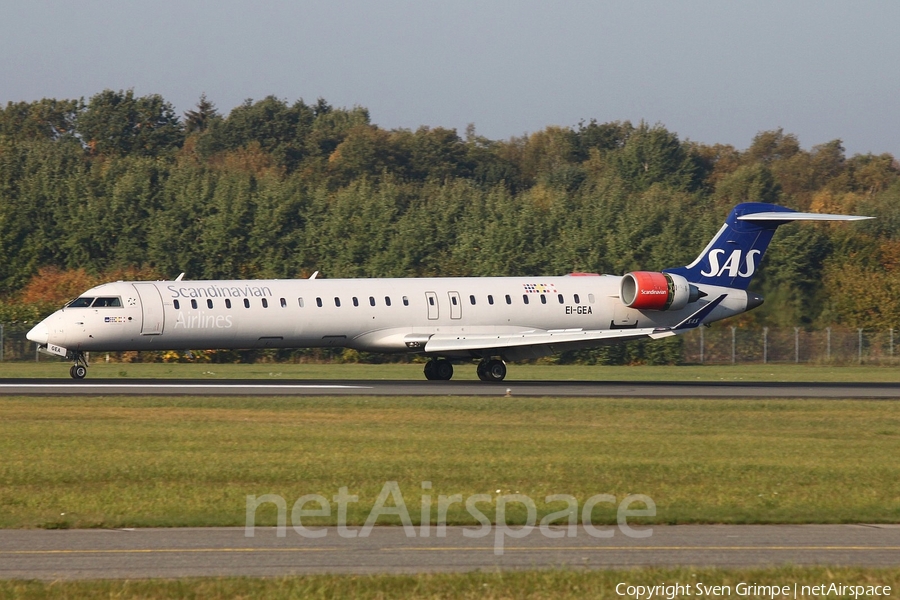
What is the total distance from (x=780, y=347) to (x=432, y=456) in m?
38.9

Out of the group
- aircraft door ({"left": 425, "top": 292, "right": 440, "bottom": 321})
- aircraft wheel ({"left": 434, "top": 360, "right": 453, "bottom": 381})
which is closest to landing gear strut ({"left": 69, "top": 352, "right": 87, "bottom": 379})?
aircraft door ({"left": 425, "top": 292, "right": 440, "bottom": 321})

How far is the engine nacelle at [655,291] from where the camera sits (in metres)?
37.6

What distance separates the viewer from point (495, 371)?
36906 mm

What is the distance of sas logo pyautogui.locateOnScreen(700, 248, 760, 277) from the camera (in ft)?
132

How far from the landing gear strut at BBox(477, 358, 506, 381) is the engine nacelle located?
4.51m

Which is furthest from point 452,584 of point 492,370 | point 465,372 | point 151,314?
point 465,372

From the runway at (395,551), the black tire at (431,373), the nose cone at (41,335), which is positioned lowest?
the runway at (395,551)

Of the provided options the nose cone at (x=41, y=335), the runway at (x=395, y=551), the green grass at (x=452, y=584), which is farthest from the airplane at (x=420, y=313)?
the green grass at (x=452, y=584)

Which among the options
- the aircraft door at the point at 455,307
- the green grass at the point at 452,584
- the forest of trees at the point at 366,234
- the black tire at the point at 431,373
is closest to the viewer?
the green grass at the point at 452,584

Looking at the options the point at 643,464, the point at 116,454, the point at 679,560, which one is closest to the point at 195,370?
the point at 116,454

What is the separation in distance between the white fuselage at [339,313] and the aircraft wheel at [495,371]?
40cm

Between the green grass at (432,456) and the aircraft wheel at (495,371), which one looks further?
the aircraft wheel at (495,371)

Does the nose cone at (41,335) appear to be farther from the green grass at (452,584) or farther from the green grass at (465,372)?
the green grass at (452,584)

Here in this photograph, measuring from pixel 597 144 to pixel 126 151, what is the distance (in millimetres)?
46055
